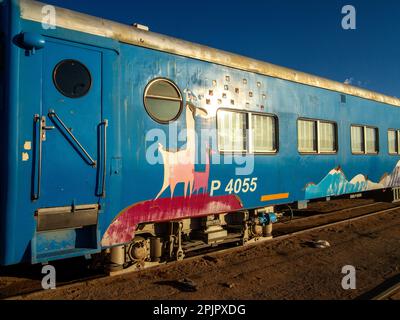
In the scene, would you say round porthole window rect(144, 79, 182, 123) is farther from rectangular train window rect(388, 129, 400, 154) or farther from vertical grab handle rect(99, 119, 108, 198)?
rectangular train window rect(388, 129, 400, 154)

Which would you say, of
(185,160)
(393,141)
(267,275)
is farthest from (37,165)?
(393,141)

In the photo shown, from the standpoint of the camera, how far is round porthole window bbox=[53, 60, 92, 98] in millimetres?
4020

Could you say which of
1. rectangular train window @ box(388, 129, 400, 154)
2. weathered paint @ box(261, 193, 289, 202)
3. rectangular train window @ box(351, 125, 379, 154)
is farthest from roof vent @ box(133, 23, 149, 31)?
rectangular train window @ box(388, 129, 400, 154)

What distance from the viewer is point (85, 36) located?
13.8 feet

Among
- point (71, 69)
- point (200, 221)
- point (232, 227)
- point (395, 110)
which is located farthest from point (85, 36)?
→ point (395, 110)

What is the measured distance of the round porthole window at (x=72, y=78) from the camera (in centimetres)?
402

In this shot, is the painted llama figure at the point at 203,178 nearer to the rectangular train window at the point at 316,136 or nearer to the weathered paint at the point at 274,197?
the weathered paint at the point at 274,197

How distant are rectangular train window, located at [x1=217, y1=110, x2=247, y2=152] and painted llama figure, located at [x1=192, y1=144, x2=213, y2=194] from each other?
1.12ft

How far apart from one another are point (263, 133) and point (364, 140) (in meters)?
4.40

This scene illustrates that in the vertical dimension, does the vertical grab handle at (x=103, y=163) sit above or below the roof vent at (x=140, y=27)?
below

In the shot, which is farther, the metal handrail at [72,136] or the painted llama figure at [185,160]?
the painted llama figure at [185,160]

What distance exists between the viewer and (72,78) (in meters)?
4.09

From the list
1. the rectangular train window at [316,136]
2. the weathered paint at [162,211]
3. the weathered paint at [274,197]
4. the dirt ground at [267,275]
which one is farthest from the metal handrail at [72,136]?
the rectangular train window at [316,136]

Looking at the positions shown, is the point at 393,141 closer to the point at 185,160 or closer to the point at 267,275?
the point at 267,275
